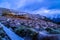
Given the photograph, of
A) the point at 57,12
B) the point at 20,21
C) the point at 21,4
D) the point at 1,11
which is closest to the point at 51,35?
the point at 57,12

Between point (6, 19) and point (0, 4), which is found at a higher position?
point (0, 4)

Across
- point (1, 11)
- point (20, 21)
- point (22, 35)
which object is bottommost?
point (22, 35)

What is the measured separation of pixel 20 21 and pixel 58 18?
0.56m

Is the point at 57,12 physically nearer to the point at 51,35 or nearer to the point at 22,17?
the point at 51,35

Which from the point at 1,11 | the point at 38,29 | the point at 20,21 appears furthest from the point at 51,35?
the point at 1,11

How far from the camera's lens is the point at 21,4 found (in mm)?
2432

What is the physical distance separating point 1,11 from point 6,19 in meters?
0.15

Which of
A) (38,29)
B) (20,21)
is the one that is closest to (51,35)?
(38,29)

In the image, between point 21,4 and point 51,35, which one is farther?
point 21,4

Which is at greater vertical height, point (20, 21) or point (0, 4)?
point (0, 4)

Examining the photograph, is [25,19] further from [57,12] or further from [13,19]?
[57,12]

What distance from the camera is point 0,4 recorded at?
98.0 inches

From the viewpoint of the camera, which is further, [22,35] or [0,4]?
[0,4]

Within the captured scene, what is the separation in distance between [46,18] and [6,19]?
604 millimetres
